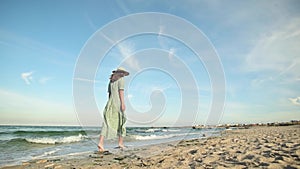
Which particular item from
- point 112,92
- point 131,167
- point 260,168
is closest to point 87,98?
point 112,92

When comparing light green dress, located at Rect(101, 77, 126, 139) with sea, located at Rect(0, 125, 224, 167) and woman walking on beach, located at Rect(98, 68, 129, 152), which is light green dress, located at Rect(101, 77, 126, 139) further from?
sea, located at Rect(0, 125, 224, 167)

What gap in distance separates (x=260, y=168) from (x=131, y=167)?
2.16 m

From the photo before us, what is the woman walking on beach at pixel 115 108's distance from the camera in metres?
6.30

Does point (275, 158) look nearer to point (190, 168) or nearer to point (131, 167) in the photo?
point (190, 168)

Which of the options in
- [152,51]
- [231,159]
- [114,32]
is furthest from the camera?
[152,51]

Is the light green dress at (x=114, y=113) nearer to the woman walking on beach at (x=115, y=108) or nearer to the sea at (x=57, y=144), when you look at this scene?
the woman walking on beach at (x=115, y=108)

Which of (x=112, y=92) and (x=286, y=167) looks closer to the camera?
(x=286, y=167)

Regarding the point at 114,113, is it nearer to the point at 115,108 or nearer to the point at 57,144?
the point at 115,108

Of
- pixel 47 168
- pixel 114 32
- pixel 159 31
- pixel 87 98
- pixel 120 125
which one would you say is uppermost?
pixel 159 31

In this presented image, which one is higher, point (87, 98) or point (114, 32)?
point (114, 32)

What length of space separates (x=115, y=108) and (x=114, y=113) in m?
0.15

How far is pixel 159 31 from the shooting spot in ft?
28.0

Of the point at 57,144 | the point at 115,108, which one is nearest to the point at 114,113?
the point at 115,108

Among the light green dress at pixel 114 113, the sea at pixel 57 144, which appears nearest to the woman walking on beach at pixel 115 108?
the light green dress at pixel 114 113
